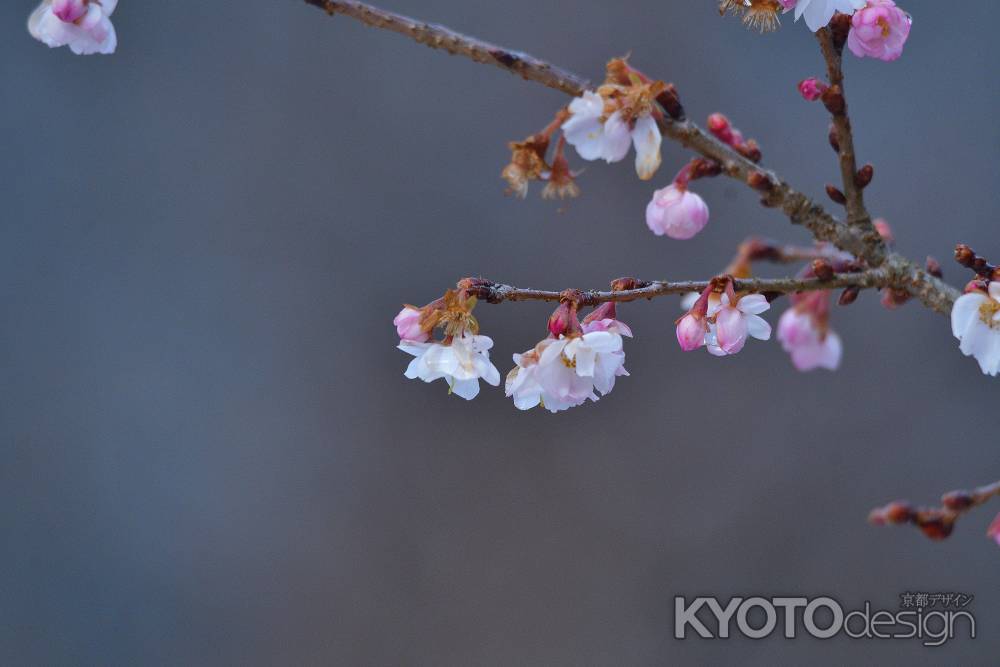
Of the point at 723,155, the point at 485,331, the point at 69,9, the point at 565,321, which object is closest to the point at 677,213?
the point at 723,155

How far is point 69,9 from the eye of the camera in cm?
55

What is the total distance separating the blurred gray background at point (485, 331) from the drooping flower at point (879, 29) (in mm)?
1073

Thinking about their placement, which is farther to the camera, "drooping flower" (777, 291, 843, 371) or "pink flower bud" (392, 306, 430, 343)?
"drooping flower" (777, 291, 843, 371)

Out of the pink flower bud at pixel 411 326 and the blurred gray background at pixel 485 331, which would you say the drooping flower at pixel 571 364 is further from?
the blurred gray background at pixel 485 331

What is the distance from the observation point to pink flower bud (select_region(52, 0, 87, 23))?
549mm

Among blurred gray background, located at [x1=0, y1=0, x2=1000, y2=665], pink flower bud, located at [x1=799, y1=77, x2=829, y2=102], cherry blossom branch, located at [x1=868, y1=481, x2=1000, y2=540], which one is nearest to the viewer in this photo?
cherry blossom branch, located at [x1=868, y1=481, x2=1000, y2=540]

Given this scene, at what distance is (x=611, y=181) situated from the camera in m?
1.66

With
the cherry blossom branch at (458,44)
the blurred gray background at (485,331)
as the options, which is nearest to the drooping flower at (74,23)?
the cherry blossom branch at (458,44)

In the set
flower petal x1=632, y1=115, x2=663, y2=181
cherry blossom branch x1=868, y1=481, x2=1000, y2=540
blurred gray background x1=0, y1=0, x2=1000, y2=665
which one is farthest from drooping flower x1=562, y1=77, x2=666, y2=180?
blurred gray background x1=0, y1=0, x2=1000, y2=665

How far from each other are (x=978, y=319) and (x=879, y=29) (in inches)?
6.9

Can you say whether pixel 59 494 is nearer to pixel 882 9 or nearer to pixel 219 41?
pixel 219 41

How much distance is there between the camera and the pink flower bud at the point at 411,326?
0.50m

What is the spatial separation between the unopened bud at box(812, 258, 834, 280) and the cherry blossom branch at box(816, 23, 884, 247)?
2.0 inches

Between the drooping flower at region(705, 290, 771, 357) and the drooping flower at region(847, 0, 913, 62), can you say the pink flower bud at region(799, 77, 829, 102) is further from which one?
the drooping flower at region(705, 290, 771, 357)
